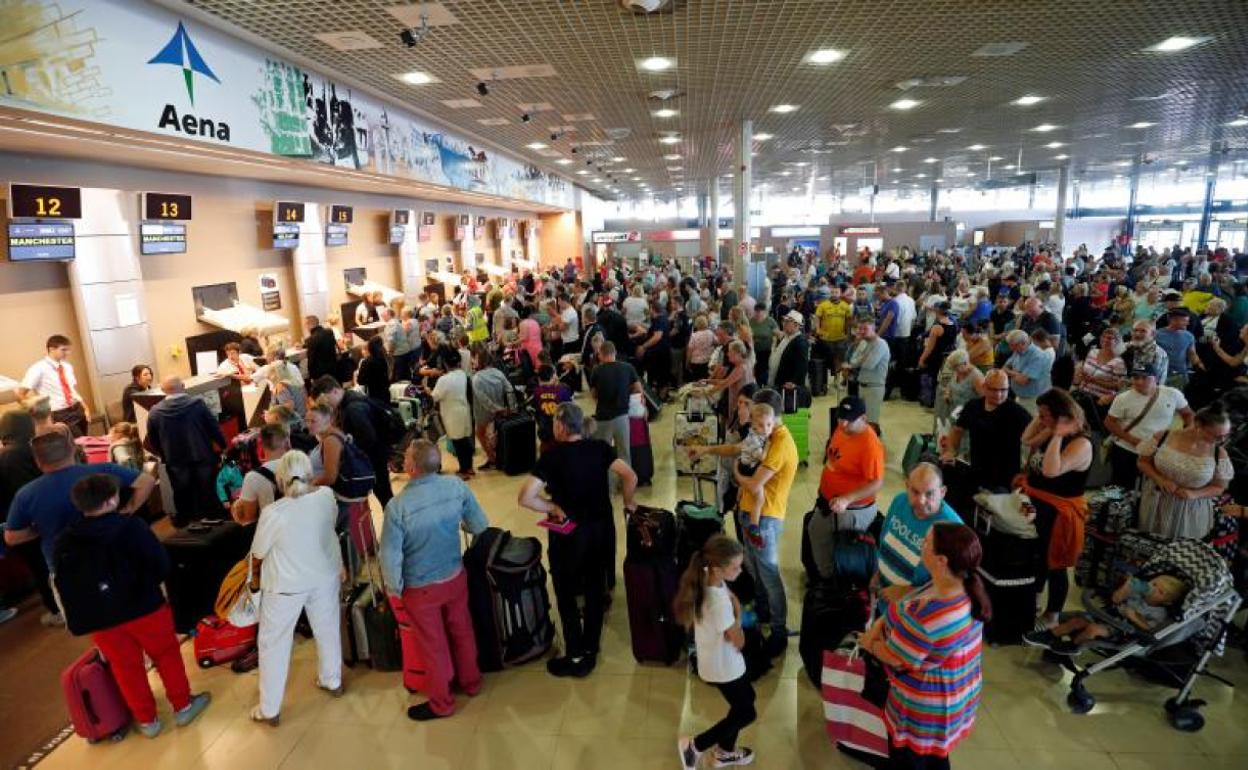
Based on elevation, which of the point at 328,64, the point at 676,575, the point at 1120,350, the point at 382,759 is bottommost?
the point at 382,759

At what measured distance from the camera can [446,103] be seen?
9.08m

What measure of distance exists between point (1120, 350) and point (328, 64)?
8.25 m

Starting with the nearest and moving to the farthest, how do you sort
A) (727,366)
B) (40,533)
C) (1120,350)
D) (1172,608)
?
(1172,608) < (40,533) < (1120,350) < (727,366)

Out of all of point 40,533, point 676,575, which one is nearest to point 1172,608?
point 676,575

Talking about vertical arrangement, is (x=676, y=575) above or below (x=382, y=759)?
above

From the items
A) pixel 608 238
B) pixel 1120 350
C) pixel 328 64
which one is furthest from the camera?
pixel 608 238

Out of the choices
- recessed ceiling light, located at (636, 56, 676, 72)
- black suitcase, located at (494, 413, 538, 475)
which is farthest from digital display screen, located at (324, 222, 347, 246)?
recessed ceiling light, located at (636, 56, 676, 72)

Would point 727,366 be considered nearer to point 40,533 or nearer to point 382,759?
point 382,759

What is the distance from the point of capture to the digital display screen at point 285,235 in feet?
32.9

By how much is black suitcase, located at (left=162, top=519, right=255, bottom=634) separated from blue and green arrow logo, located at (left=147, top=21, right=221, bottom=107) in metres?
3.60

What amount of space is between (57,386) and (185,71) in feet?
11.1

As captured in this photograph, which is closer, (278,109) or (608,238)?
(278,109)

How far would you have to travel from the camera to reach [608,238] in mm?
28375

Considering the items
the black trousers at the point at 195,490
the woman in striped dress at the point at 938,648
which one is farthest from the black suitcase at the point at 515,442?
the woman in striped dress at the point at 938,648
